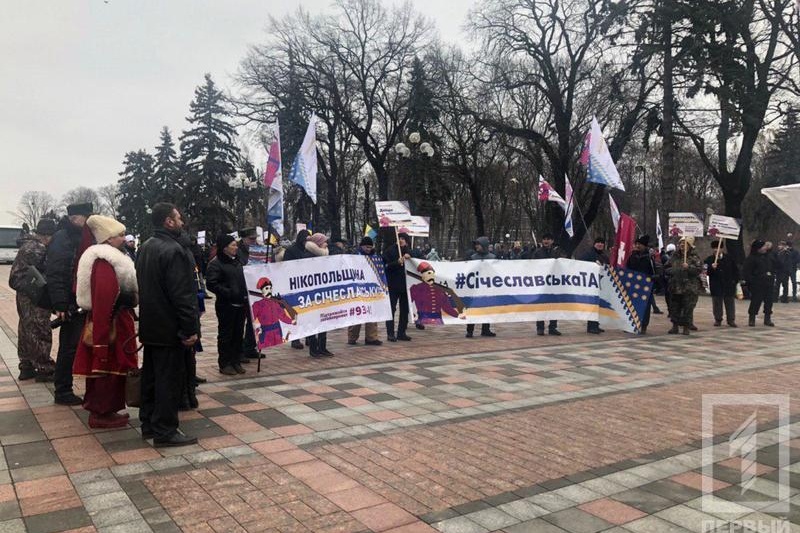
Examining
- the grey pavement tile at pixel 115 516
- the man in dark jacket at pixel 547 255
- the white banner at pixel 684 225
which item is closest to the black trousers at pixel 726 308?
the white banner at pixel 684 225

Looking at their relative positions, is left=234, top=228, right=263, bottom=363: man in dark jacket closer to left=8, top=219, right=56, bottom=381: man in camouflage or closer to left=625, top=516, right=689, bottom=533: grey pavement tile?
left=8, top=219, right=56, bottom=381: man in camouflage

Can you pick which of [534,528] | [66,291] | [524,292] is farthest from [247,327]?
[534,528]

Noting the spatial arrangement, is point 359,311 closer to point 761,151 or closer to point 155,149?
point 761,151

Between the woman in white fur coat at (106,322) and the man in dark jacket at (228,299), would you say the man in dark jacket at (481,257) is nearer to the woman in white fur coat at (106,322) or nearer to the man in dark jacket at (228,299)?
the man in dark jacket at (228,299)

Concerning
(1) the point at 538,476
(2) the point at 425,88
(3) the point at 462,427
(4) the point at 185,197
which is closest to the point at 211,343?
(3) the point at 462,427

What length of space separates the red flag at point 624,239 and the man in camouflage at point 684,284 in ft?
3.28

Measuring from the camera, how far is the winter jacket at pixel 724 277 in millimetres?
13834

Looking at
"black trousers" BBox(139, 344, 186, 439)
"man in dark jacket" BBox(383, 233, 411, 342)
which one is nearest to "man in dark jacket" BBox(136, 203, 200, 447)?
"black trousers" BBox(139, 344, 186, 439)

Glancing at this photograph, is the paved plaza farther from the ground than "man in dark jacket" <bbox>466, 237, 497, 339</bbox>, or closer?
closer

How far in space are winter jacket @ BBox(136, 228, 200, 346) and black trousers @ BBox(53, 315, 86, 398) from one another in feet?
5.86

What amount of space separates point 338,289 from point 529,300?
407 centimetres

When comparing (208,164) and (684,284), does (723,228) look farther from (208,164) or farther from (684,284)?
(208,164)

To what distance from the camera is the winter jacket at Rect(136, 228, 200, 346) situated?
5.00 m

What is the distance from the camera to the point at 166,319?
501cm
